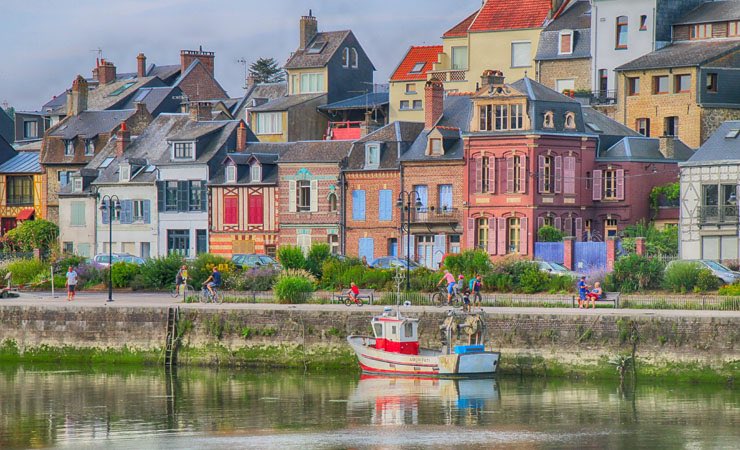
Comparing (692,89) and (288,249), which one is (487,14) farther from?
(288,249)

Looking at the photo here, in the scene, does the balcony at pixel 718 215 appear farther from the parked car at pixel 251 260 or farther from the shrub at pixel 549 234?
the parked car at pixel 251 260

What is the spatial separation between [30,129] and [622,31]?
4359cm

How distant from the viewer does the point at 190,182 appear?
79.9m

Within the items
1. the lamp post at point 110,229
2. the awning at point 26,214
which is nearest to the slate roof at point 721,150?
the lamp post at point 110,229

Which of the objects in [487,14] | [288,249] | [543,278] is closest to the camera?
[543,278]

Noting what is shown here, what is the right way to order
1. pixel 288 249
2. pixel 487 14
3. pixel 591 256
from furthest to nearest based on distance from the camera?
pixel 487 14 < pixel 591 256 < pixel 288 249

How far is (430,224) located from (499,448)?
36737 millimetres

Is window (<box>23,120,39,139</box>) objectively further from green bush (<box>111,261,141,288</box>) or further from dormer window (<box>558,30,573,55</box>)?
green bush (<box>111,261,141,288</box>)

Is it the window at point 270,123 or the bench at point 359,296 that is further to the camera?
the window at point 270,123

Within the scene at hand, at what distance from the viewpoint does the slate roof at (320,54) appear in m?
93.1

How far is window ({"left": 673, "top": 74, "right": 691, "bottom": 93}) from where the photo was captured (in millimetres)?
76000

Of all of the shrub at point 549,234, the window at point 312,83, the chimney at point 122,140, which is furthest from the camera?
the window at point 312,83

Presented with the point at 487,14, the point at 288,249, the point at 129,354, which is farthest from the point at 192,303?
the point at 487,14

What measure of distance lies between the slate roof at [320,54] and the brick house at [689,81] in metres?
20.2
